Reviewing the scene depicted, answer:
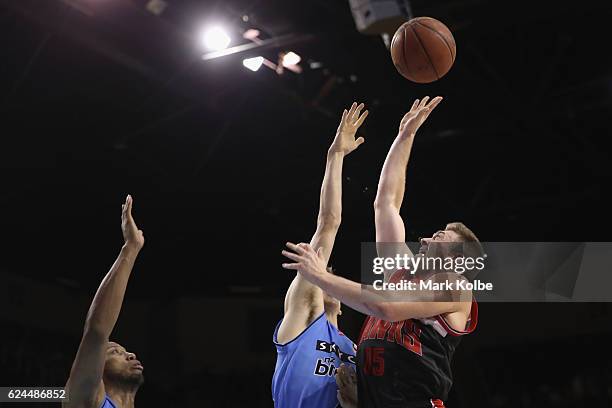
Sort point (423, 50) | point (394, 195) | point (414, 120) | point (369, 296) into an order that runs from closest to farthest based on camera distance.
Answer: point (369, 296)
point (394, 195)
point (414, 120)
point (423, 50)

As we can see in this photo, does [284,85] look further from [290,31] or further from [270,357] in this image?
[270,357]

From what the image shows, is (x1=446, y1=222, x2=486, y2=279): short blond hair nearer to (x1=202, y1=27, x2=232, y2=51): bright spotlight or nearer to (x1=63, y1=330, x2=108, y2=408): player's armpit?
(x1=63, y1=330, x2=108, y2=408): player's armpit

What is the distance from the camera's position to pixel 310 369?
388cm

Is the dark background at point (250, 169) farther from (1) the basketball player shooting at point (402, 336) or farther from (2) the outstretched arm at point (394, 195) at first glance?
(1) the basketball player shooting at point (402, 336)

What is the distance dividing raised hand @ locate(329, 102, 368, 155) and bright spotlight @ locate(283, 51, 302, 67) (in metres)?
3.53

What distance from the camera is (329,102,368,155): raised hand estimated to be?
4.45 m

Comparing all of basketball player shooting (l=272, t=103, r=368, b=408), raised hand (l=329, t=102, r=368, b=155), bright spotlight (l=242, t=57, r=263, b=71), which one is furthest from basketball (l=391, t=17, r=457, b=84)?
bright spotlight (l=242, t=57, r=263, b=71)

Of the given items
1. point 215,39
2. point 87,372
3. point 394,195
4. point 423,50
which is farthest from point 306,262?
point 215,39

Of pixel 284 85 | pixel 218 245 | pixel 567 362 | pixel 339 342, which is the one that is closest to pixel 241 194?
pixel 218 245

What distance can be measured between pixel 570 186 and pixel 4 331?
24.8ft

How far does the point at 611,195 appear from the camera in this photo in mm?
10766

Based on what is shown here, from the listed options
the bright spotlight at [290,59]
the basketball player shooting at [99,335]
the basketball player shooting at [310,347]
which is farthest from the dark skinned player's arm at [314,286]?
the bright spotlight at [290,59]

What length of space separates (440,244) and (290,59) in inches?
183

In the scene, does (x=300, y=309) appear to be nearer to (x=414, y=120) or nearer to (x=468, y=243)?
(x=468, y=243)
